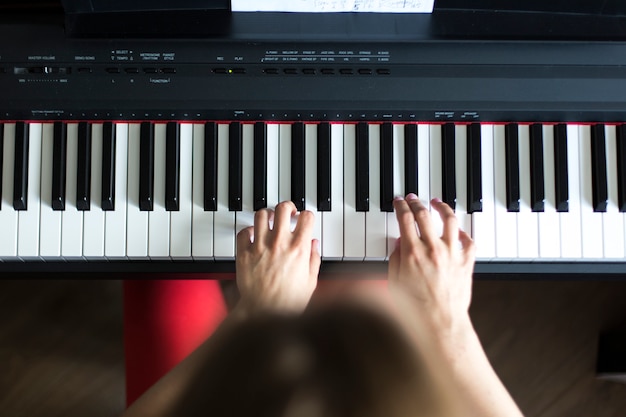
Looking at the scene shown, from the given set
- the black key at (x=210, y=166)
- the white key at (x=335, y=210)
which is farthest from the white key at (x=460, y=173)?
the black key at (x=210, y=166)

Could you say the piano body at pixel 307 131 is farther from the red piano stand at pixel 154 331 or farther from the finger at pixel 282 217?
the red piano stand at pixel 154 331

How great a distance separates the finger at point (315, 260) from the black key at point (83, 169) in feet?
1.37

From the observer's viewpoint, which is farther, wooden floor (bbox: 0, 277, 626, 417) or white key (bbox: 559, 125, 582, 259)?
wooden floor (bbox: 0, 277, 626, 417)

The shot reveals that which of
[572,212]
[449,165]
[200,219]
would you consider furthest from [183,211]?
[572,212]

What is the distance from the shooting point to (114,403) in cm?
171

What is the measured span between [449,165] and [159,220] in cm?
54

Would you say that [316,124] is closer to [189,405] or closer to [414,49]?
[414,49]

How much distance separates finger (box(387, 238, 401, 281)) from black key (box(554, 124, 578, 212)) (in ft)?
1.00

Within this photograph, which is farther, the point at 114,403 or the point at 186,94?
the point at 114,403

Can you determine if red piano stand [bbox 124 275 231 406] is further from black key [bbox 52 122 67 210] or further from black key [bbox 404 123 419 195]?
black key [bbox 404 123 419 195]

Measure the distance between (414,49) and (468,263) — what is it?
40 centimetres

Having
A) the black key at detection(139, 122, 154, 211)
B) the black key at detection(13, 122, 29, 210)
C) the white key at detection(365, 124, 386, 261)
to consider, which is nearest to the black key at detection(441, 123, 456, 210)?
the white key at detection(365, 124, 386, 261)

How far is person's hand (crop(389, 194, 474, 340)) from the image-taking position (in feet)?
3.83

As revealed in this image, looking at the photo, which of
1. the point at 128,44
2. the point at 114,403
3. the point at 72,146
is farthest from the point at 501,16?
the point at 114,403
